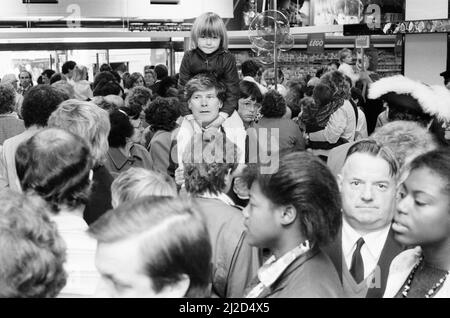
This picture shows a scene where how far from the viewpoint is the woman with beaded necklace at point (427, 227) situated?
202 centimetres

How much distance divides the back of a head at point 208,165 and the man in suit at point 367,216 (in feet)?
1.83

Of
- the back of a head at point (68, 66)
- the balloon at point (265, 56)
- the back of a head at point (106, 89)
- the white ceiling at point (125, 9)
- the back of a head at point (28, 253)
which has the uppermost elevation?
the white ceiling at point (125, 9)

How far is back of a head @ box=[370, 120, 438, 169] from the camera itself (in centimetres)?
292

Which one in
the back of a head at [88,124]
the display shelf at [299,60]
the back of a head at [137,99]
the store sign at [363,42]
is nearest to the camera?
the back of a head at [88,124]

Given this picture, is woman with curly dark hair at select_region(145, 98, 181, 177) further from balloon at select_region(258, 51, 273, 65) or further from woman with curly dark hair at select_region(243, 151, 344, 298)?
woman with curly dark hair at select_region(243, 151, 344, 298)

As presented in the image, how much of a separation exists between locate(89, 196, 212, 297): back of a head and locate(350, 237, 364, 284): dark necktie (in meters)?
0.88

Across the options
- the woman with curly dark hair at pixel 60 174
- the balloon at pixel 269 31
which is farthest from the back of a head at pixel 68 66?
the woman with curly dark hair at pixel 60 174

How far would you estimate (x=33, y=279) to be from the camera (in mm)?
1806

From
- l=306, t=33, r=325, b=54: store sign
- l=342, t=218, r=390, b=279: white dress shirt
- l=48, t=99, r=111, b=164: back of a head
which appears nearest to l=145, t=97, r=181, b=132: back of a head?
l=48, t=99, r=111, b=164: back of a head

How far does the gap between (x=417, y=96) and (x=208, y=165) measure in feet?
4.15

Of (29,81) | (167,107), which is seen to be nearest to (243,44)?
(29,81)

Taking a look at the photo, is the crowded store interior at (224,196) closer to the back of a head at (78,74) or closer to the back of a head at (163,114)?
the back of a head at (163,114)

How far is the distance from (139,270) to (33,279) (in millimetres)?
335

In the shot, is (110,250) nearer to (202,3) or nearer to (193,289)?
(193,289)
